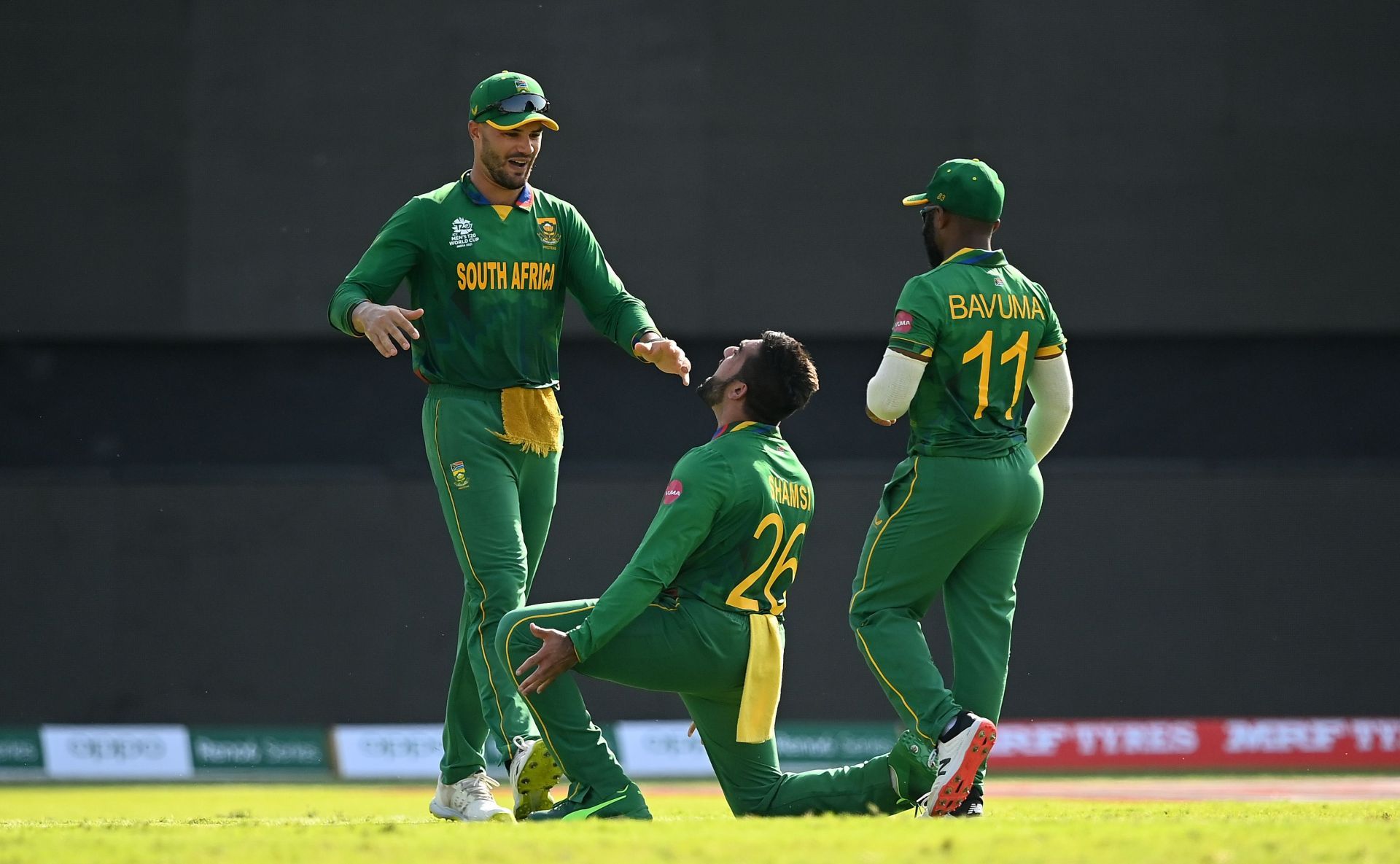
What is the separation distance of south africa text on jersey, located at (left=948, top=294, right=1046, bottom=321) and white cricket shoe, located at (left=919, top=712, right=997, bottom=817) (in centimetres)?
128

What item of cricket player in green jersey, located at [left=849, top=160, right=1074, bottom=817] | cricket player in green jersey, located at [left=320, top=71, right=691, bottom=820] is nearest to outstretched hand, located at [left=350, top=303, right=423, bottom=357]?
cricket player in green jersey, located at [left=320, top=71, right=691, bottom=820]

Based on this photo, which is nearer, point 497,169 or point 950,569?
point 950,569

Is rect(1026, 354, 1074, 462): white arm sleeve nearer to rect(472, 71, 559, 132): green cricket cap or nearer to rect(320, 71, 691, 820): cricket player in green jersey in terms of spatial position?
rect(320, 71, 691, 820): cricket player in green jersey

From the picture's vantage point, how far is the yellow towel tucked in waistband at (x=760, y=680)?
16.2ft

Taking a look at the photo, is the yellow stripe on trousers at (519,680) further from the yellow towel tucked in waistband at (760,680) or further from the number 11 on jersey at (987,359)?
the number 11 on jersey at (987,359)

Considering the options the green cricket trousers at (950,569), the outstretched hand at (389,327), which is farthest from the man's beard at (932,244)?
the outstretched hand at (389,327)

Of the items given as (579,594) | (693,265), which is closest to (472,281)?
(693,265)

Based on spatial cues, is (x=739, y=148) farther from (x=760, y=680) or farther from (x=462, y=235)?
(x=760, y=680)

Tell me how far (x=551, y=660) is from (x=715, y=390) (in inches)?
39.4

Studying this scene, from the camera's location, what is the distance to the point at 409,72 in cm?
1258

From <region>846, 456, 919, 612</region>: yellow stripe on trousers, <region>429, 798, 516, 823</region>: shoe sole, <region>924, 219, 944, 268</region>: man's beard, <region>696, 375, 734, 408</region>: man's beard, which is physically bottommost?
<region>429, 798, 516, 823</region>: shoe sole

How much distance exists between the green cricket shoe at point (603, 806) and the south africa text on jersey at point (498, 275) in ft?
5.75

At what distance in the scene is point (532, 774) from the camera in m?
5.12

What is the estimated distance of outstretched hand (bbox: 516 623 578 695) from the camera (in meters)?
4.73
